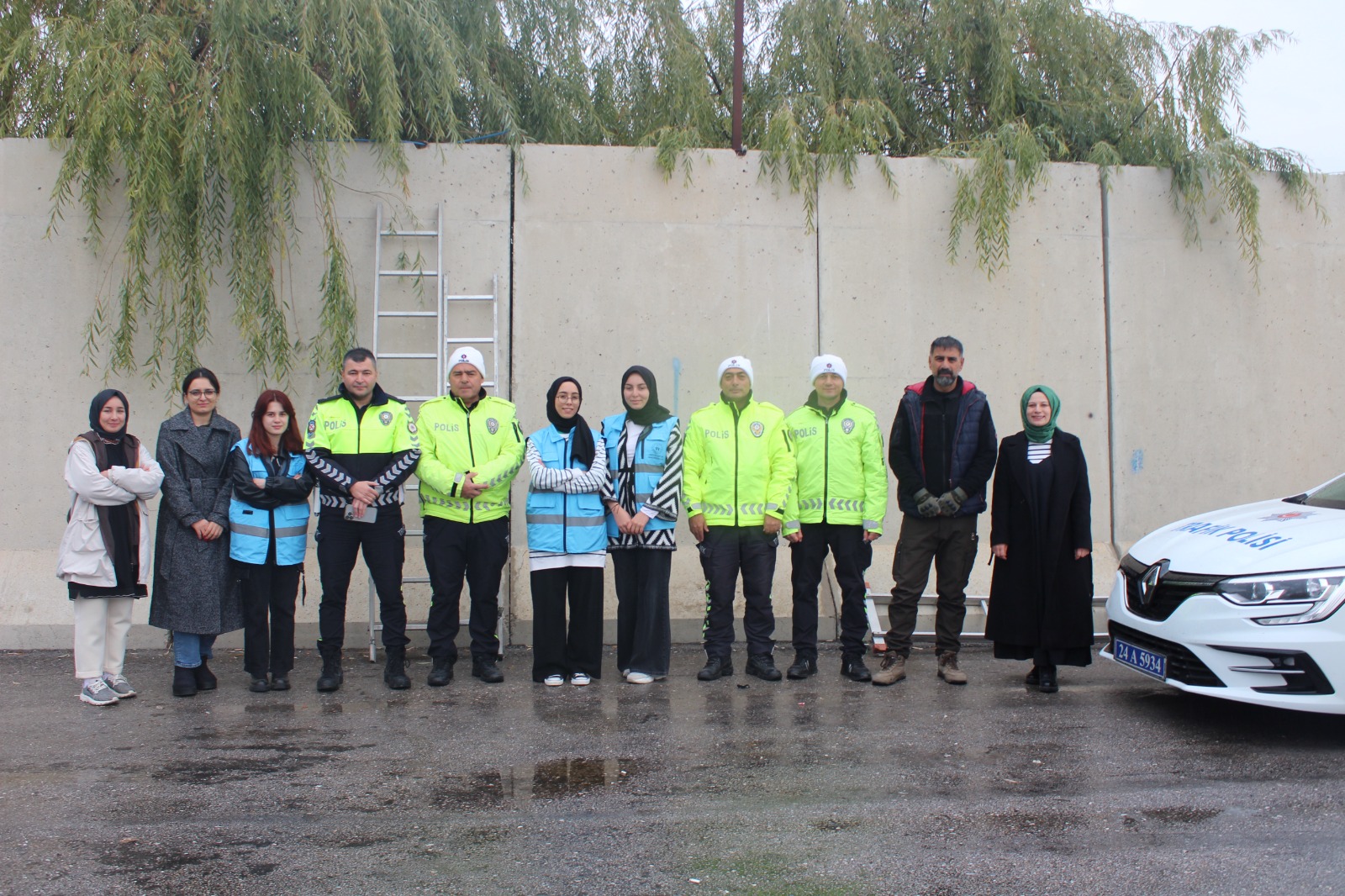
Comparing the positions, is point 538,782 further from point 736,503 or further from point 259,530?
point 259,530

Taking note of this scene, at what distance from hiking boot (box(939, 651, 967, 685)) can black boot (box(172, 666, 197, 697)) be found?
4102 mm

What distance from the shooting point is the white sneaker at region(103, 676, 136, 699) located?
5961 mm

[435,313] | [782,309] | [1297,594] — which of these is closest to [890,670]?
[1297,594]

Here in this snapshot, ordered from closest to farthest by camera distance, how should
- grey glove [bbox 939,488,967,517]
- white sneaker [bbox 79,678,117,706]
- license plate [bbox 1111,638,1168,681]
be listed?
license plate [bbox 1111,638,1168,681] < white sneaker [bbox 79,678,117,706] < grey glove [bbox 939,488,967,517]

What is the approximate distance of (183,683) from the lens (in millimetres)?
6059

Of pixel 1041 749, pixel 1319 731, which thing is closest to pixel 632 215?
pixel 1041 749

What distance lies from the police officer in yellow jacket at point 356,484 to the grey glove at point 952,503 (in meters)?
2.88

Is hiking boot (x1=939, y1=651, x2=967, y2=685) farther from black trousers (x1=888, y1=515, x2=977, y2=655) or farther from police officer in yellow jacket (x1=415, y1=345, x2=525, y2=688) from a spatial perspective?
police officer in yellow jacket (x1=415, y1=345, x2=525, y2=688)

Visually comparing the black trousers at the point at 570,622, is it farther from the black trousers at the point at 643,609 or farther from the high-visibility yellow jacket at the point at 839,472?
the high-visibility yellow jacket at the point at 839,472

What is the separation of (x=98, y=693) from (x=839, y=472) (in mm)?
4073

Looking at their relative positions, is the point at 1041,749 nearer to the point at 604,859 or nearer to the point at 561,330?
the point at 604,859

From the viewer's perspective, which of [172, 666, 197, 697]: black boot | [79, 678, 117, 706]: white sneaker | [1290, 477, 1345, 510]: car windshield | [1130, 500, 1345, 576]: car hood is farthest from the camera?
[172, 666, 197, 697]: black boot

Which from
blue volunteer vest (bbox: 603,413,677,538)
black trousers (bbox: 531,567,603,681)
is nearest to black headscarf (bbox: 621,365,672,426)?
blue volunteer vest (bbox: 603,413,677,538)

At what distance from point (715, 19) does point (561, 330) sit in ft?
11.4
